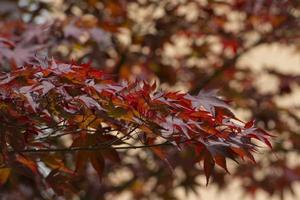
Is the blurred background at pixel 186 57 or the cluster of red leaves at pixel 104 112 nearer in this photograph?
the cluster of red leaves at pixel 104 112

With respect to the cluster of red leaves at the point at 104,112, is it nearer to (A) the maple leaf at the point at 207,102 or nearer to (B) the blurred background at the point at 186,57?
(A) the maple leaf at the point at 207,102

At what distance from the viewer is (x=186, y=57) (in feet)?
10.6

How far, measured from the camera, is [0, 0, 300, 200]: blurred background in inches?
111

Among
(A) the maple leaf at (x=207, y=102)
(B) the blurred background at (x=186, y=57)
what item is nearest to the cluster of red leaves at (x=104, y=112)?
(A) the maple leaf at (x=207, y=102)

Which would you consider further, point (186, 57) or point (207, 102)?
point (186, 57)

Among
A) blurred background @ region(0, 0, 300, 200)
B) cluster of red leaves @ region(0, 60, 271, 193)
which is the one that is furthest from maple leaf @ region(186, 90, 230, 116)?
blurred background @ region(0, 0, 300, 200)

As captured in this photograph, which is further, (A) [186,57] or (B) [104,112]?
(A) [186,57]

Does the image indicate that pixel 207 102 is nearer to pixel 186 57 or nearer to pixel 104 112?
pixel 104 112

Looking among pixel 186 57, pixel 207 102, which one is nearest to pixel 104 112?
pixel 207 102

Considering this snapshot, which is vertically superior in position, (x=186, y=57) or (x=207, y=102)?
(x=207, y=102)

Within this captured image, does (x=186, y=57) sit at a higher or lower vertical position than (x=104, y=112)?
lower

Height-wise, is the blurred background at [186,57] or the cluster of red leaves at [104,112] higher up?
the cluster of red leaves at [104,112]

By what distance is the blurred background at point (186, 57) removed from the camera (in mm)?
2809

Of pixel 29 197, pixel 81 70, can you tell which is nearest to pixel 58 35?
pixel 29 197
